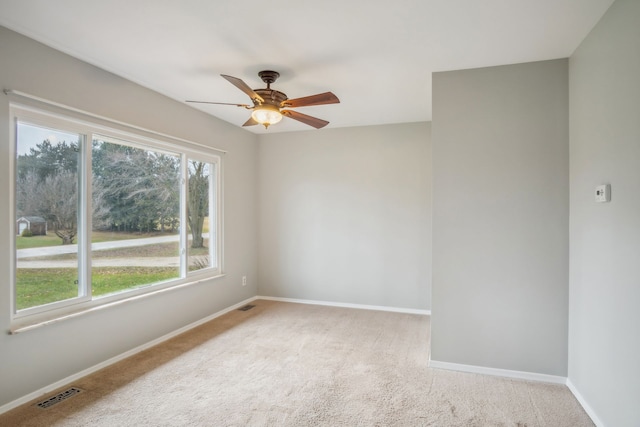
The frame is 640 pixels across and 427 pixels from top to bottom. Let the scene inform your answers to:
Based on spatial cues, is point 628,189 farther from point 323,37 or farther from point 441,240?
point 323,37

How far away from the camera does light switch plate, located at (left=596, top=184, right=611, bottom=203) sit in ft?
6.73

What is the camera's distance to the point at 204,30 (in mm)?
2322

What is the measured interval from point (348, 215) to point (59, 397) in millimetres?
3595

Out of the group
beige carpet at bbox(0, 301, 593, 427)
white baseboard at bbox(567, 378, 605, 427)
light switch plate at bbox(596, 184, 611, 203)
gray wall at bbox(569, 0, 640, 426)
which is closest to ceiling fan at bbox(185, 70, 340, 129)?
gray wall at bbox(569, 0, 640, 426)

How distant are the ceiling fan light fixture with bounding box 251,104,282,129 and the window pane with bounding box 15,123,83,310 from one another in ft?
4.85

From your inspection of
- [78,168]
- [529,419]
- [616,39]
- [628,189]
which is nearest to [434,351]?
[529,419]

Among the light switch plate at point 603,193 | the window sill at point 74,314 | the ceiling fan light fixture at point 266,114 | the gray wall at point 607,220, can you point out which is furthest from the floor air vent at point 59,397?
the light switch plate at point 603,193

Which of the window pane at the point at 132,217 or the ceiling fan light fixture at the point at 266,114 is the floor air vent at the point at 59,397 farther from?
the ceiling fan light fixture at the point at 266,114

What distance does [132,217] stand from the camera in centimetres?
340

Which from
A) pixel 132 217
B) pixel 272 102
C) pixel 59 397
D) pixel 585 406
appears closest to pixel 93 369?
pixel 59 397

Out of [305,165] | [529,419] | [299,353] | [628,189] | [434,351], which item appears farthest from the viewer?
[305,165]

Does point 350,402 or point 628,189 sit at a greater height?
point 628,189

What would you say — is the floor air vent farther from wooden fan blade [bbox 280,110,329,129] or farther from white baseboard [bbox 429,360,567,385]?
white baseboard [bbox 429,360,567,385]

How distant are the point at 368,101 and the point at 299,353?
2704 mm
